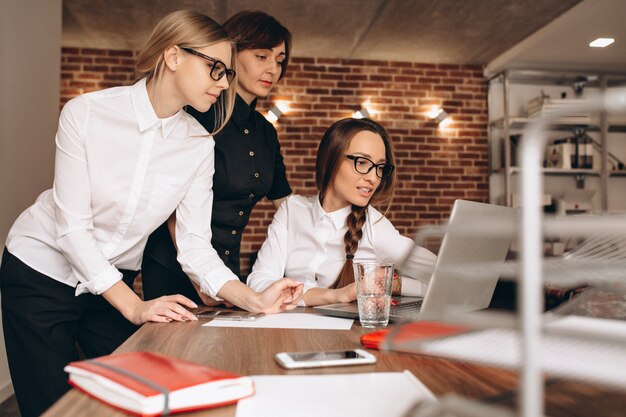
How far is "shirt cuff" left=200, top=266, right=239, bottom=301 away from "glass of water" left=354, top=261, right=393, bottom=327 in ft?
1.38

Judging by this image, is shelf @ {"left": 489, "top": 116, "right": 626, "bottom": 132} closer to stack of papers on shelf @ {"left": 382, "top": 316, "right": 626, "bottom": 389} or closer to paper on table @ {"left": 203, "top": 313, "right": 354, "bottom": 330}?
paper on table @ {"left": 203, "top": 313, "right": 354, "bottom": 330}

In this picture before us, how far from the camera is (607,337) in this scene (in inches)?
11.8

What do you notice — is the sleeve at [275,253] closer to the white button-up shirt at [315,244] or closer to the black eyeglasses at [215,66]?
the white button-up shirt at [315,244]

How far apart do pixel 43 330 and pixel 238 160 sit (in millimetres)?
861

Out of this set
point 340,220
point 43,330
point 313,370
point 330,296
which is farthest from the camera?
point 340,220

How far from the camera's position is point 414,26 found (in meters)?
4.45

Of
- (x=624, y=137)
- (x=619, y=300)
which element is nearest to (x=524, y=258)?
(x=619, y=300)

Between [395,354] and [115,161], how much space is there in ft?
3.15

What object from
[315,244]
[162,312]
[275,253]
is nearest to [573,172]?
[315,244]

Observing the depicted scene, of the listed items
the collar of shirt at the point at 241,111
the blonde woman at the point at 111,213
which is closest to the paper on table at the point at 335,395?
the blonde woman at the point at 111,213

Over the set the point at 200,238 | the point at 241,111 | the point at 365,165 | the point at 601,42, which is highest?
the point at 601,42

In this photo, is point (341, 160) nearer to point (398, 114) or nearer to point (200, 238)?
point (200, 238)

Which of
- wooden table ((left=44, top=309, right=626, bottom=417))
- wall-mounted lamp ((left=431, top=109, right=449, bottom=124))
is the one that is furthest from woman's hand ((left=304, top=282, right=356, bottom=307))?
wall-mounted lamp ((left=431, top=109, right=449, bottom=124))

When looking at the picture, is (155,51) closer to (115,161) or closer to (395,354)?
(115,161)
